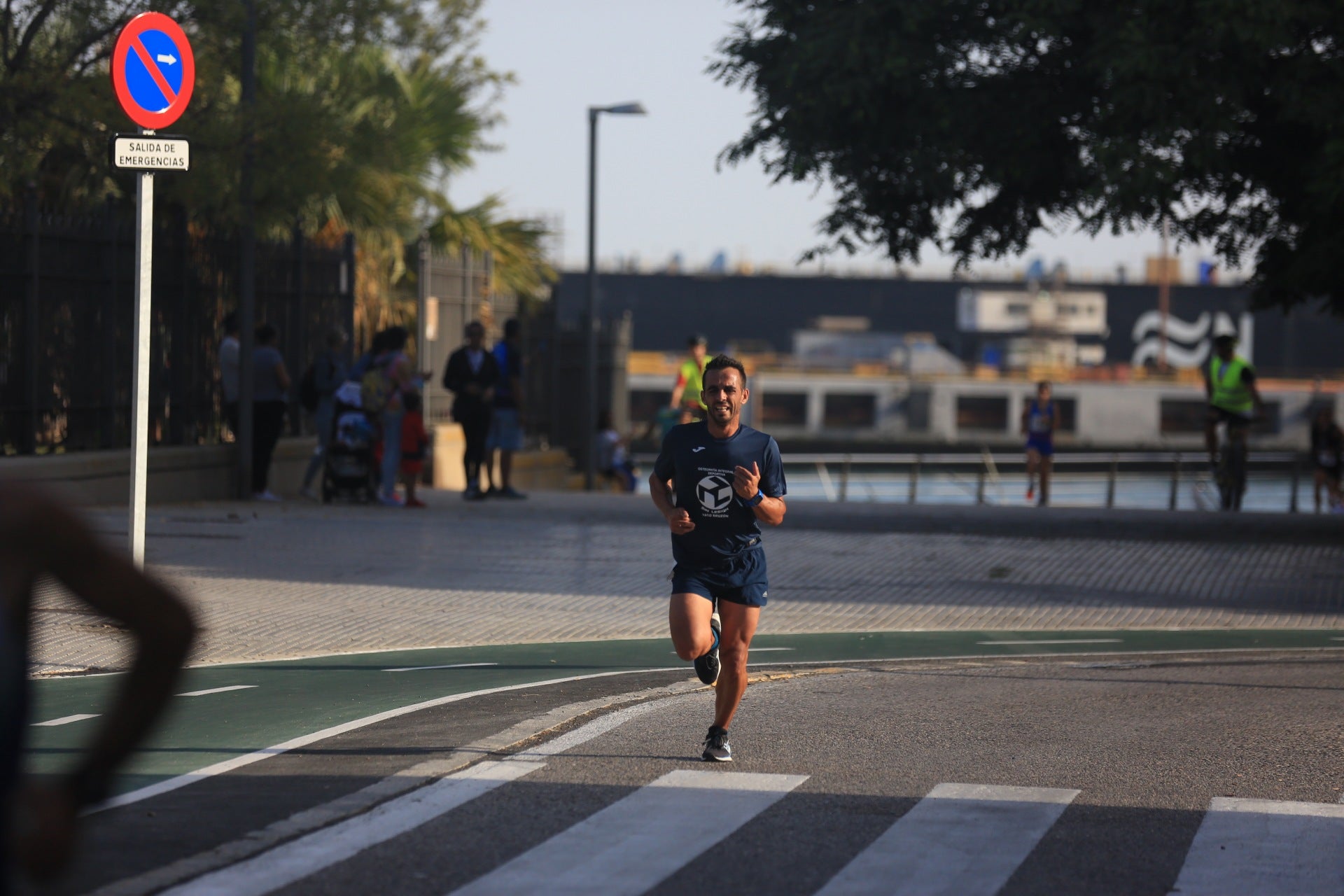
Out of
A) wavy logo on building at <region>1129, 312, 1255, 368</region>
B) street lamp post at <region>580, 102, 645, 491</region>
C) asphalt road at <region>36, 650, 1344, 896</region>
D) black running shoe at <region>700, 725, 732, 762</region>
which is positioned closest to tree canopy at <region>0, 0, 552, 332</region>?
street lamp post at <region>580, 102, 645, 491</region>

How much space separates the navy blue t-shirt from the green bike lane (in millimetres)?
1833

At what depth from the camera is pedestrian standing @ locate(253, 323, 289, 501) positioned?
686 inches

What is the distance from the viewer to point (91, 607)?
8.95ft

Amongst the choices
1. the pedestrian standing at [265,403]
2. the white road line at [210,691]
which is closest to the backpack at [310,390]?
the pedestrian standing at [265,403]

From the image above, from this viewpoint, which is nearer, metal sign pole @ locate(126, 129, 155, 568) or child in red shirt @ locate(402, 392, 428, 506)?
metal sign pole @ locate(126, 129, 155, 568)

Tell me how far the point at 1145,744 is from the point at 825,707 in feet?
5.05

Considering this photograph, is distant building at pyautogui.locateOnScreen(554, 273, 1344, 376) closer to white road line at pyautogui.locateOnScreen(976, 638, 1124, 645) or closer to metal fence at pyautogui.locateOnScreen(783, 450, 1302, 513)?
metal fence at pyautogui.locateOnScreen(783, 450, 1302, 513)

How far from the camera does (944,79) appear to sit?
703 inches

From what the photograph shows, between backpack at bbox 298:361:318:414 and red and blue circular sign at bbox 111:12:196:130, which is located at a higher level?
red and blue circular sign at bbox 111:12:196:130

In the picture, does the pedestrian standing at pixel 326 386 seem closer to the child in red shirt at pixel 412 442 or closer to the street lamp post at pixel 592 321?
the child in red shirt at pixel 412 442

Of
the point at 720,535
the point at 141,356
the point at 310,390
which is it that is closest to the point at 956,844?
the point at 720,535

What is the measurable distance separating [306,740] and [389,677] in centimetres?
183

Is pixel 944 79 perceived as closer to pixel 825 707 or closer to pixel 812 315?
pixel 825 707

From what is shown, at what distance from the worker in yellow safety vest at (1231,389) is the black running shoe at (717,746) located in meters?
13.5
